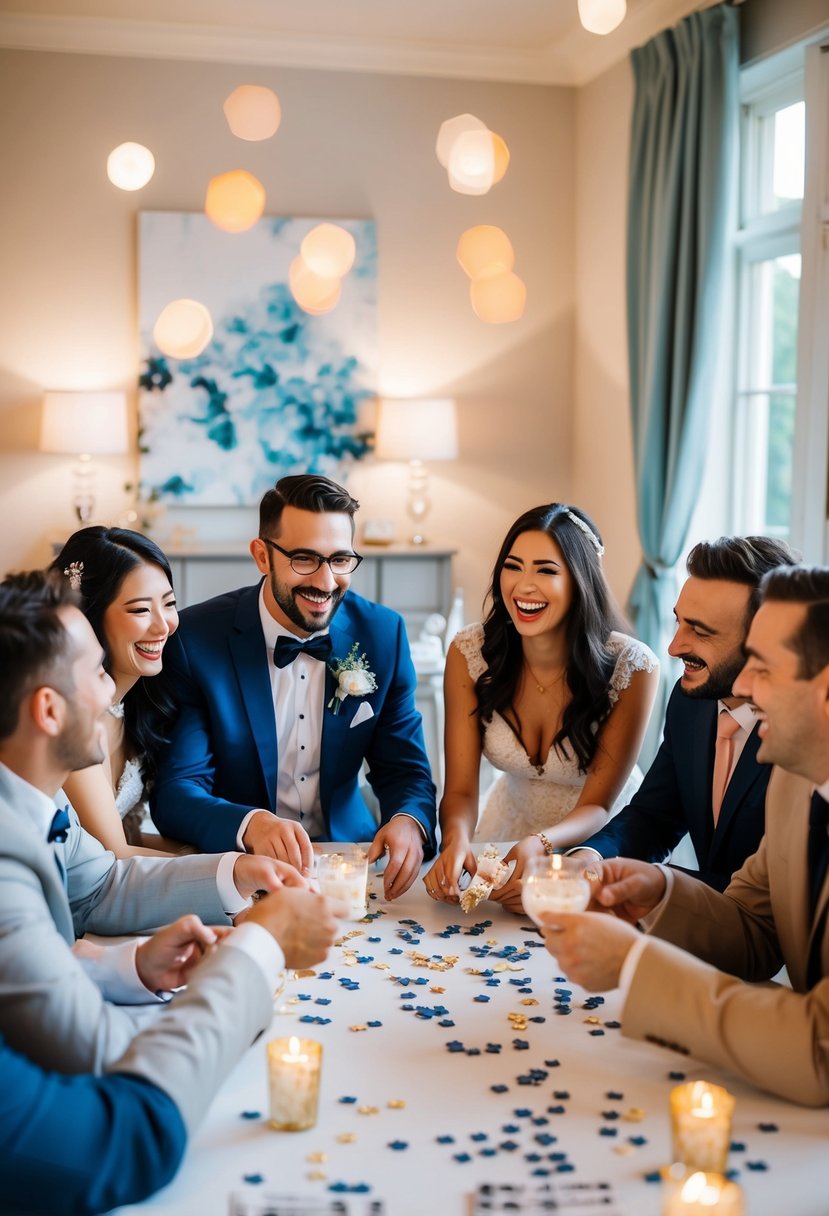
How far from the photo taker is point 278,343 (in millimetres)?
6461

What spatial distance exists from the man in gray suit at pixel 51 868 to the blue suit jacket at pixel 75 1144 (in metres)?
0.13

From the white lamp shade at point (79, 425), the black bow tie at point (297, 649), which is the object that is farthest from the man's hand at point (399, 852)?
the white lamp shade at point (79, 425)

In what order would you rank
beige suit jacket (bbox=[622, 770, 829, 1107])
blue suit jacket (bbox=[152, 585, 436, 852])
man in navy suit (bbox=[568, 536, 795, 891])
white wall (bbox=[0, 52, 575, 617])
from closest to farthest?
1. beige suit jacket (bbox=[622, 770, 829, 1107])
2. man in navy suit (bbox=[568, 536, 795, 891])
3. blue suit jacket (bbox=[152, 585, 436, 852])
4. white wall (bbox=[0, 52, 575, 617])

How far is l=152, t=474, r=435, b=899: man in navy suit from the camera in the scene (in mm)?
2926

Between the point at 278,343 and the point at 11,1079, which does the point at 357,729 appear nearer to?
the point at 11,1079

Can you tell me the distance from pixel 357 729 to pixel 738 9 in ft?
11.9

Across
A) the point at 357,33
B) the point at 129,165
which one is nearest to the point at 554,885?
the point at 129,165

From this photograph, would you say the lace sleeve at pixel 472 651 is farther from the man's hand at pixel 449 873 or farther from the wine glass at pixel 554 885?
the wine glass at pixel 554 885

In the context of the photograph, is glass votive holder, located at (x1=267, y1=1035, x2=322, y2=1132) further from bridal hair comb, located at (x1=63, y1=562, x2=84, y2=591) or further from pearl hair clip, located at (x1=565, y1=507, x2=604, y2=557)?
pearl hair clip, located at (x1=565, y1=507, x2=604, y2=557)

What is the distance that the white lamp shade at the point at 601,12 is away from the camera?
11.6ft

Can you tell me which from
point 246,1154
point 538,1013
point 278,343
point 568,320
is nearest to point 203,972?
point 246,1154

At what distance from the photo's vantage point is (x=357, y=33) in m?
6.15

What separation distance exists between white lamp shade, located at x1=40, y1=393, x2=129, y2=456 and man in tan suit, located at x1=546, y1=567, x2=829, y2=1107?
15.0ft

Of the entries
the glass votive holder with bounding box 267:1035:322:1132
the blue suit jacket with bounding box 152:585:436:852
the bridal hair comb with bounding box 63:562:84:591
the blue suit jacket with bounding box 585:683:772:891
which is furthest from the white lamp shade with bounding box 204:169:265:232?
the glass votive holder with bounding box 267:1035:322:1132
